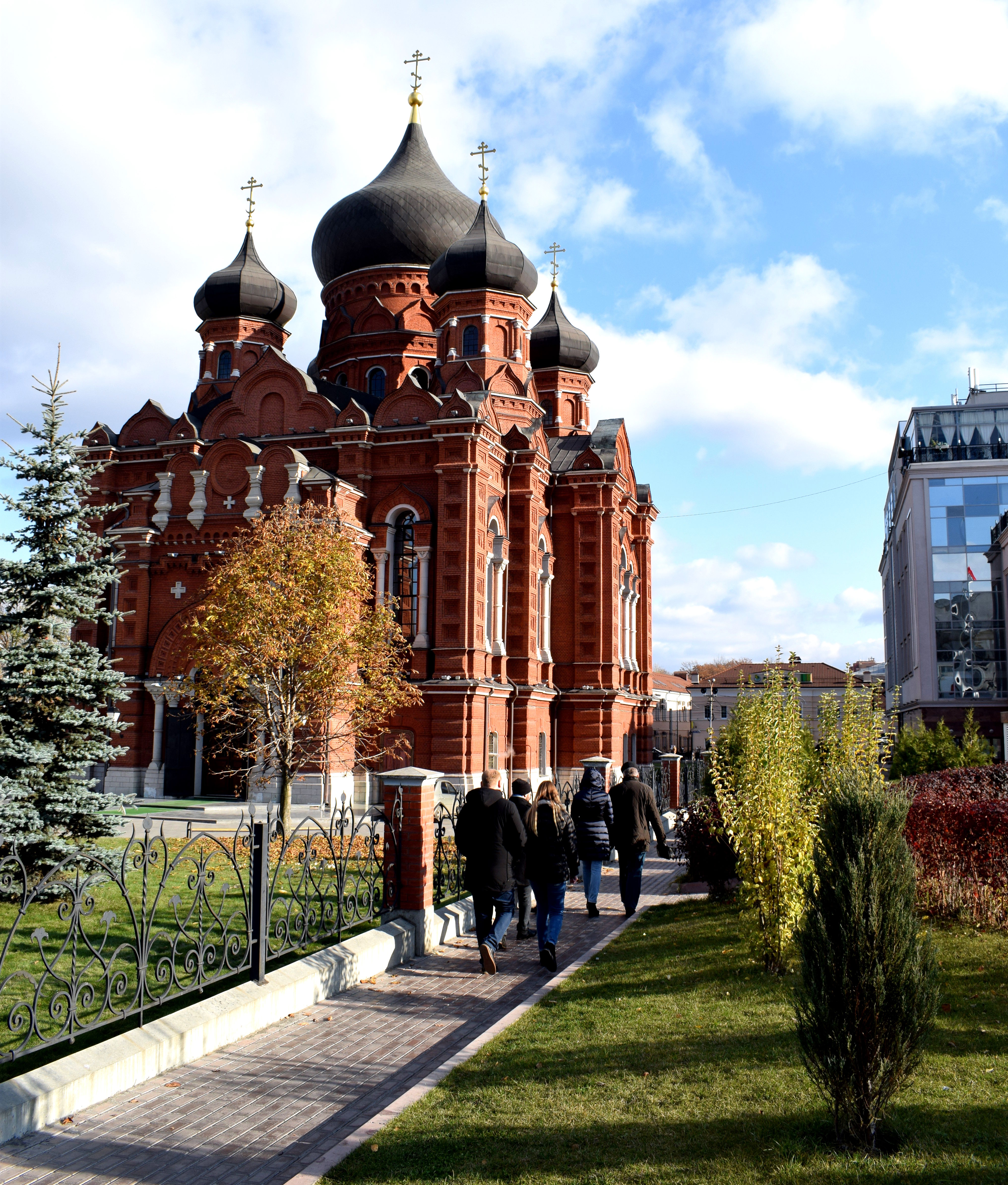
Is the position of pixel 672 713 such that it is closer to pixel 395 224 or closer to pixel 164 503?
pixel 395 224

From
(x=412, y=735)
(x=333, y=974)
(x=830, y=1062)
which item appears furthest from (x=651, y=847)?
(x=830, y=1062)

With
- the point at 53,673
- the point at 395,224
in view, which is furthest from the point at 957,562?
the point at 53,673

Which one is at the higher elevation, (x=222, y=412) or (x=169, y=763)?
(x=222, y=412)

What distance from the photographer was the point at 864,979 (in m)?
4.79

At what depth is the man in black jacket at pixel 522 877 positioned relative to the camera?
927 cm

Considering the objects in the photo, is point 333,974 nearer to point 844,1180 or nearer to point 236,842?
point 236,842

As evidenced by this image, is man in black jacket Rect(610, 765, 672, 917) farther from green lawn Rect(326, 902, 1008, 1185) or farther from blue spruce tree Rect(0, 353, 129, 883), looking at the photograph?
blue spruce tree Rect(0, 353, 129, 883)

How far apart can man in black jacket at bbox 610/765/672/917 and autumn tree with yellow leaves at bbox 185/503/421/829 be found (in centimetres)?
836

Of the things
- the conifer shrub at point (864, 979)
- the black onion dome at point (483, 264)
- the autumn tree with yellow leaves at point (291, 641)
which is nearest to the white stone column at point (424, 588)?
the autumn tree with yellow leaves at point (291, 641)

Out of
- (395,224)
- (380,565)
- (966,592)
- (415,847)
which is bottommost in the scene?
(415,847)

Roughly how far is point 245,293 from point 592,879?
25.6m

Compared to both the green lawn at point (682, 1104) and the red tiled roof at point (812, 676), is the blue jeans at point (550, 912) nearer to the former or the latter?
the green lawn at point (682, 1104)

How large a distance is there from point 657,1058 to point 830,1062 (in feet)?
5.44

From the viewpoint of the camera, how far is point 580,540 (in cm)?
3034
